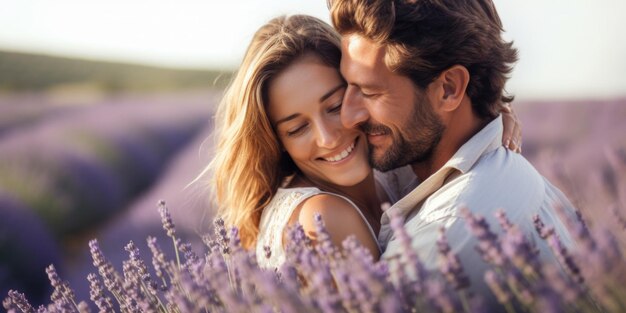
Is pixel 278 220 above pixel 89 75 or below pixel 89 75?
above

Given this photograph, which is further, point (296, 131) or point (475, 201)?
point (296, 131)

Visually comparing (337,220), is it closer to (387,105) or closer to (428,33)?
(387,105)

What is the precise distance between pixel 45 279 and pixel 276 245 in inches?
116

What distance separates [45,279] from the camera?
496 cm

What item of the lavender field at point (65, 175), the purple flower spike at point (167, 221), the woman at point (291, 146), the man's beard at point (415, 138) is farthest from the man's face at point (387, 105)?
the lavender field at point (65, 175)

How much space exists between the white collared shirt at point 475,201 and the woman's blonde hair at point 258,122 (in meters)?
0.79

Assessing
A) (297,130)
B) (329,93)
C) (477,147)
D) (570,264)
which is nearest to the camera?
(570,264)

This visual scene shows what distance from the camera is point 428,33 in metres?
2.83

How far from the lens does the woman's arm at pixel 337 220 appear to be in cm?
260

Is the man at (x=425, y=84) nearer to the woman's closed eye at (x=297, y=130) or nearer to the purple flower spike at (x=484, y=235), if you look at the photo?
the woman's closed eye at (x=297, y=130)

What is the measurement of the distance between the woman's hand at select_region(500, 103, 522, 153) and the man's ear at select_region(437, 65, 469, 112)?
0.34 metres

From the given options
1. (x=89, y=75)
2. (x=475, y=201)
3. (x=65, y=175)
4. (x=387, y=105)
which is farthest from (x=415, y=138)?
(x=89, y=75)

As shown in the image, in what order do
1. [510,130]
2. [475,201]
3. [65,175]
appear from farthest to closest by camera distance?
[65,175] < [510,130] < [475,201]

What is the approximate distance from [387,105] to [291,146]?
504 millimetres
